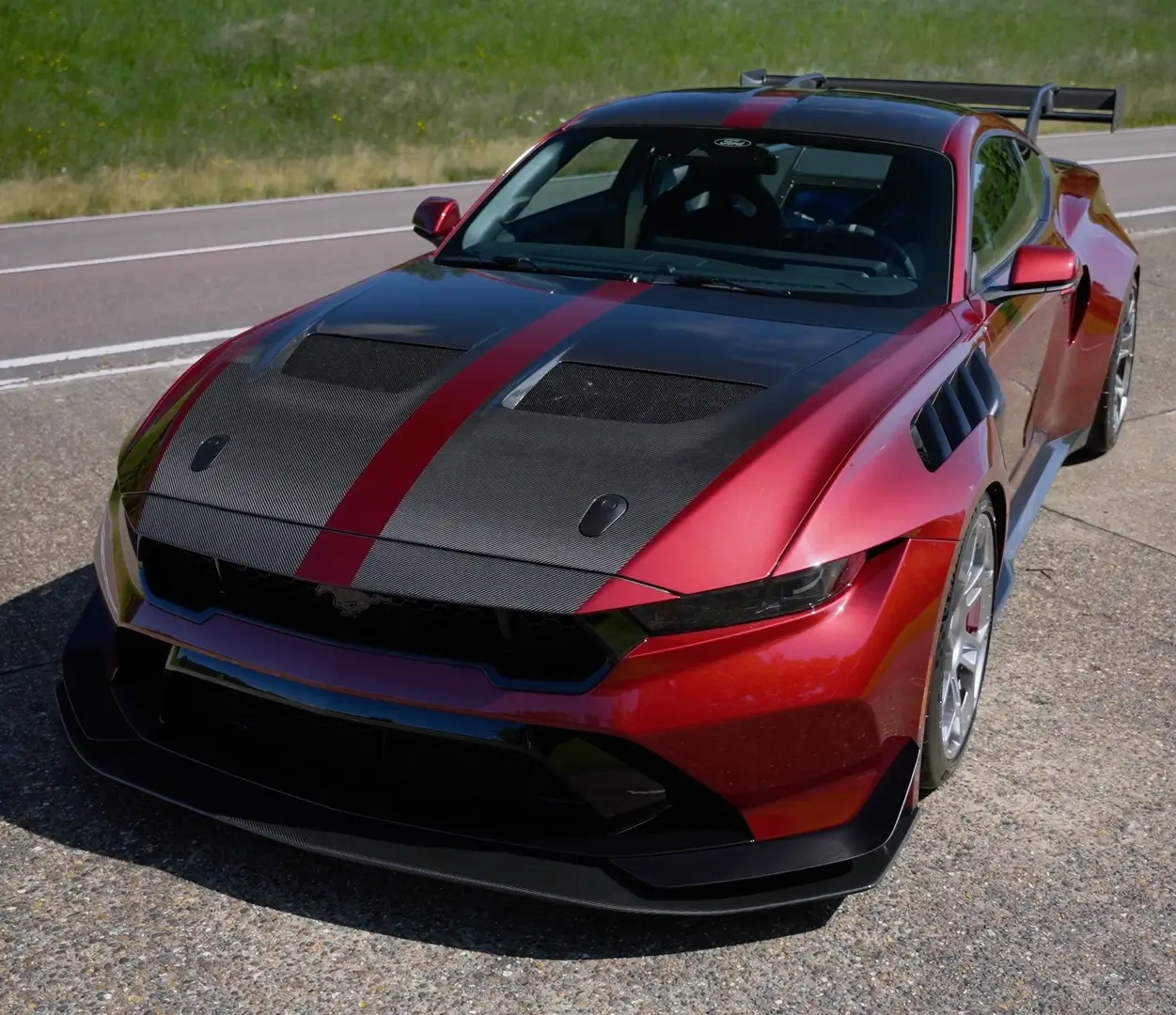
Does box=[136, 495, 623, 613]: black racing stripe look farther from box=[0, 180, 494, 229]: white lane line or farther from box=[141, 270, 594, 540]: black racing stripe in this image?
box=[0, 180, 494, 229]: white lane line

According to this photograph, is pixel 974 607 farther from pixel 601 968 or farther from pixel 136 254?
pixel 136 254

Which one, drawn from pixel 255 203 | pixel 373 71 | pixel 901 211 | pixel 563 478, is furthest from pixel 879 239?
pixel 373 71

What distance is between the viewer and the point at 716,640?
2.96m

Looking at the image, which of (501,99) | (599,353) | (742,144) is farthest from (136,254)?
(501,99)

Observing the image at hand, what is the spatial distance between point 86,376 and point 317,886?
4912 mm

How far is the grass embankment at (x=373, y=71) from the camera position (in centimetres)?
1742

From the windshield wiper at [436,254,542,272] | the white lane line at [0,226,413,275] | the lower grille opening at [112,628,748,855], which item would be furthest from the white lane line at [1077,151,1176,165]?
the lower grille opening at [112,628,748,855]

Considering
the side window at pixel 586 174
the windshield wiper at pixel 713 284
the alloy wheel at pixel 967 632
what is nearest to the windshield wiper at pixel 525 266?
the windshield wiper at pixel 713 284

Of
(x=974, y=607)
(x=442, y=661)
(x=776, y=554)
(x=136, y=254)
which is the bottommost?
(x=136, y=254)

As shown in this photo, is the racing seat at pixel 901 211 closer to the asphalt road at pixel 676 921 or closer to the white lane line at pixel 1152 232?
the asphalt road at pixel 676 921

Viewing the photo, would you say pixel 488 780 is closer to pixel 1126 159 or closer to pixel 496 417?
pixel 496 417

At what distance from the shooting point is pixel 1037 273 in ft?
14.3

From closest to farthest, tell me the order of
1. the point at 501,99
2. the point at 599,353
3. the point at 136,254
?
the point at 599,353 → the point at 136,254 → the point at 501,99

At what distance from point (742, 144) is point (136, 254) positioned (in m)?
8.21
